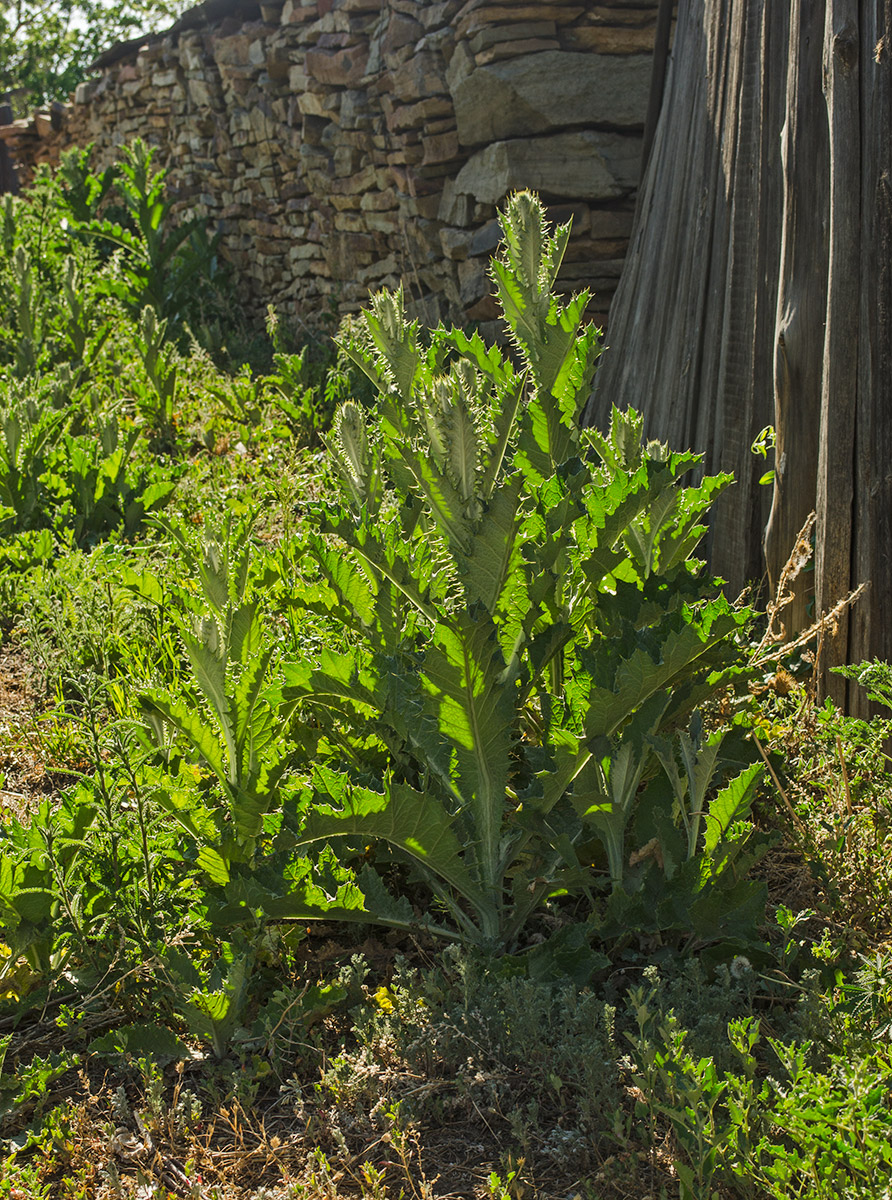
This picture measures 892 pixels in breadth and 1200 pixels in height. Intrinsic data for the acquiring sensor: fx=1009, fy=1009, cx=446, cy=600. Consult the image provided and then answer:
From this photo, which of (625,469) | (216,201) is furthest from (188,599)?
(216,201)

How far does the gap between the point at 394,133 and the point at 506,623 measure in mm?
4509

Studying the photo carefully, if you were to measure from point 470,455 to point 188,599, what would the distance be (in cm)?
66

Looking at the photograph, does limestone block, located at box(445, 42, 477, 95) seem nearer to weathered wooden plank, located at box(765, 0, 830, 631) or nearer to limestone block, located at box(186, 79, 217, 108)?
weathered wooden plank, located at box(765, 0, 830, 631)

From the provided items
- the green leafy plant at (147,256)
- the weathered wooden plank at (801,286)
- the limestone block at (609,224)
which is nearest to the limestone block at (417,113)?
the limestone block at (609,224)

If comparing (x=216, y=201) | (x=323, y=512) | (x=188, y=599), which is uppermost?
(x=216, y=201)

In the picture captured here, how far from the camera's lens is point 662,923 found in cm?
192

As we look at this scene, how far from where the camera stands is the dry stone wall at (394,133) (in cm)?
460

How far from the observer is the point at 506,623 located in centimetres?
201

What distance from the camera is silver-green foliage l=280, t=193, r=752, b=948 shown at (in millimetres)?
1878

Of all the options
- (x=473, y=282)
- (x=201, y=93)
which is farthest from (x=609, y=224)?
(x=201, y=93)

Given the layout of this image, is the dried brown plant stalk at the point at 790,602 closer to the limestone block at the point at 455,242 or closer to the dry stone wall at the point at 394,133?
the dry stone wall at the point at 394,133

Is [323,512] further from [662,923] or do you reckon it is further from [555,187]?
[555,187]

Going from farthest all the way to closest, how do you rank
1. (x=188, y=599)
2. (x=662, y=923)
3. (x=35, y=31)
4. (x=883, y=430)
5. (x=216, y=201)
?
(x=35, y=31), (x=216, y=201), (x=883, y=430), (x=188, y=599), (x=662, y=923)

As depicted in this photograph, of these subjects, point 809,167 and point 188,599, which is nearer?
point 188,599
